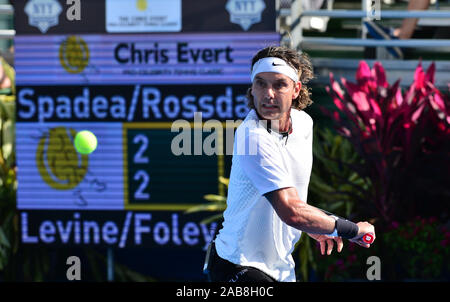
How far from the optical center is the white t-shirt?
4.10 meters

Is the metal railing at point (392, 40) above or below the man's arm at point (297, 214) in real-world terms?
above

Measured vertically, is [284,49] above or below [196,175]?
above

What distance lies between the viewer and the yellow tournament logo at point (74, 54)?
7.25 m

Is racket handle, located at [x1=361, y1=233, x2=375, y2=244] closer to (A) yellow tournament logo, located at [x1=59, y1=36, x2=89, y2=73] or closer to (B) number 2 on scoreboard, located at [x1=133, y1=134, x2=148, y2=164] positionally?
(B) number 2 on scoreboard, located at [x1=133, y1=134, x2=148, y2=164]

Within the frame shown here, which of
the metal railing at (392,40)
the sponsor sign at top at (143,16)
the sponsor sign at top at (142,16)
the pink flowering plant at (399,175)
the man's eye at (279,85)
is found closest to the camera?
the man's eye at (279,85)

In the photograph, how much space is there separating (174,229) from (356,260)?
5.03ft

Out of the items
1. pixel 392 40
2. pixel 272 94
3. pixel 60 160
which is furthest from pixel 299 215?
pixel 392 40

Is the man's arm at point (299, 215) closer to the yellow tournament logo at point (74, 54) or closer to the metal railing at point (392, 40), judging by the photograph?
the yellow tournament logo at point (74, 54)

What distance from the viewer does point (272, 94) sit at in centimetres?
419

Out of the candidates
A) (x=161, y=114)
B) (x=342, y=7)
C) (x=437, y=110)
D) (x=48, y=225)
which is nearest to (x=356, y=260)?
(x=437, y=110)

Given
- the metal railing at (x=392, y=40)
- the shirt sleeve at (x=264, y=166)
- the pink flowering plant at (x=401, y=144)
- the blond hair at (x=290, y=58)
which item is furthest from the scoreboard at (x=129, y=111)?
the shirt sleeve at (x=264, y=166)

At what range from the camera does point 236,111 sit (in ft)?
23.2

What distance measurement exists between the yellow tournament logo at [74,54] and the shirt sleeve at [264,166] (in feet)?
11.3
